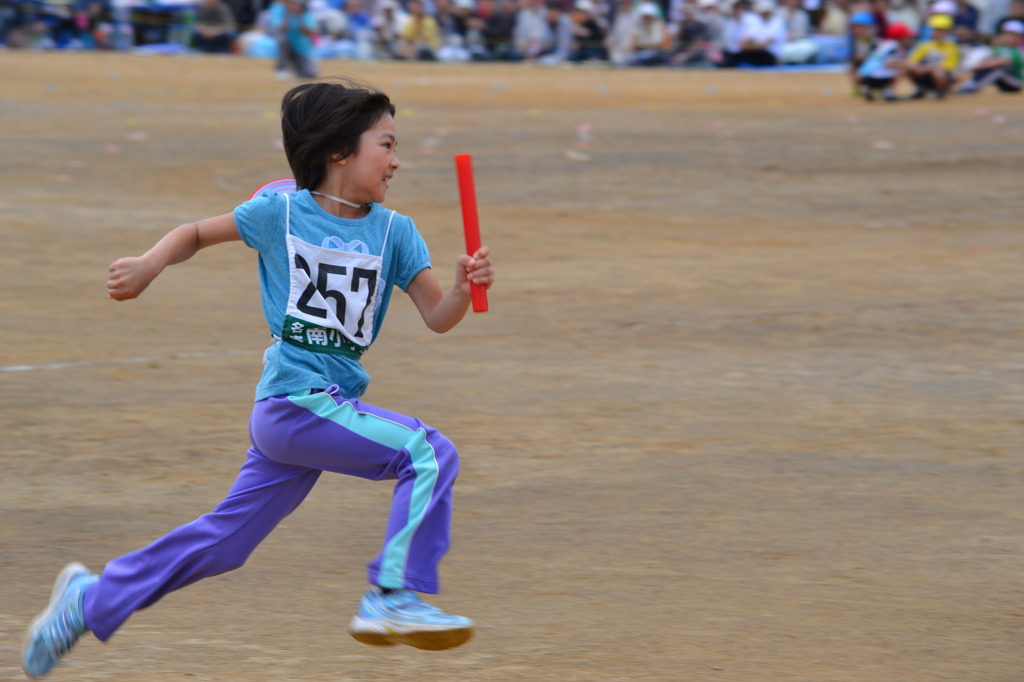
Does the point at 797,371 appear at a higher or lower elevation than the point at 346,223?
lower

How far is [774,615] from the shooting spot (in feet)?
14.0

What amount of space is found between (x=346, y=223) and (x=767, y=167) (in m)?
12.5

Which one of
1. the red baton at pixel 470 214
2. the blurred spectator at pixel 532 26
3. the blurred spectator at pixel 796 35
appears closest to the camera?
the red baton at pixel 470 214

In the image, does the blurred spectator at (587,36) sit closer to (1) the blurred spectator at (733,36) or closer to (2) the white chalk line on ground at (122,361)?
(1) the blurred spectator at (733,36)

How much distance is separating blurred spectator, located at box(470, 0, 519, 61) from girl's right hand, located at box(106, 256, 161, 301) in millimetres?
30477

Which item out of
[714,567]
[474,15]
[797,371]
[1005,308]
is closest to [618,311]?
[797,371]

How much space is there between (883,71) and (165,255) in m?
20.4

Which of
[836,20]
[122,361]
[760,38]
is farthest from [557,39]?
[122,361]

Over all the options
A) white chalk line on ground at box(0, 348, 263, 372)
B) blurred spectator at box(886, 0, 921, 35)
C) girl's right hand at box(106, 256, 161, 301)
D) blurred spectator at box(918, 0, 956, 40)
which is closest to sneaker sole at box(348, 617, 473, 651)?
girl's right hand at box(106, 256, 161, 301)

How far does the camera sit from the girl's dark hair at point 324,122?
3.58 meters

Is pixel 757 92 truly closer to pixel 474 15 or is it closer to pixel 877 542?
pixel 474 15

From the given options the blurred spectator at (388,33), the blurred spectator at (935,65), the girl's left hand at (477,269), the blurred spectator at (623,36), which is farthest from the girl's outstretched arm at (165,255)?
the blurred spectator at (388,33)

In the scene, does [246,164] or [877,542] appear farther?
[246,164]

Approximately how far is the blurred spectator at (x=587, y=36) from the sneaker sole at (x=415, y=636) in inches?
1195
